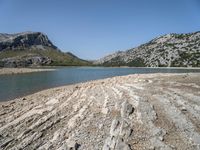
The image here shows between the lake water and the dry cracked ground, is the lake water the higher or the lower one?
the lower one

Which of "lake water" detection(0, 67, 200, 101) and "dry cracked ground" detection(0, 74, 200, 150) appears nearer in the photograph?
"dry cracked ground" detection(0, 74, 200, 150)

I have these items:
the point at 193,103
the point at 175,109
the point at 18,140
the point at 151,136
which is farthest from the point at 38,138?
the point at 193,103

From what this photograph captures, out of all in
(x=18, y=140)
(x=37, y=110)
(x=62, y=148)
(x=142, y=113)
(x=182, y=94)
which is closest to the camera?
(x=62, y=148)

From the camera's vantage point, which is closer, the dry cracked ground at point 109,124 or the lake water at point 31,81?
the dry cracked ground at point 109,124

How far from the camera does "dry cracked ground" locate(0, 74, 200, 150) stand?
A: 15.2 m

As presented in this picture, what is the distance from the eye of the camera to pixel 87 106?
74.5ft

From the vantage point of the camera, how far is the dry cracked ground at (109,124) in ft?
50.0

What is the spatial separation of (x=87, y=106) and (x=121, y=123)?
5265 mm

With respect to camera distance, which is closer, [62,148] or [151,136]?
[62,148]

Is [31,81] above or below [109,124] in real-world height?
below

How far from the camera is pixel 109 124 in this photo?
59.4 feet

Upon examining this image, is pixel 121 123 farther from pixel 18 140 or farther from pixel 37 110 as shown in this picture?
pixel 37 110

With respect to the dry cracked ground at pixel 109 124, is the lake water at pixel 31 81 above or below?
below

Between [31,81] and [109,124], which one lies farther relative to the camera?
[31,81]
